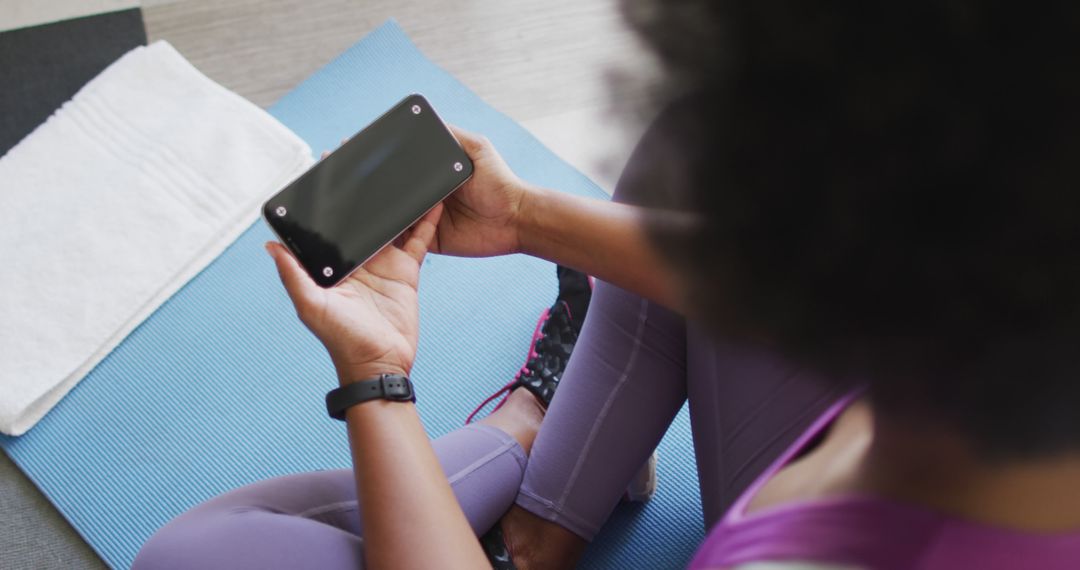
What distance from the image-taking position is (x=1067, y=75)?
297mm

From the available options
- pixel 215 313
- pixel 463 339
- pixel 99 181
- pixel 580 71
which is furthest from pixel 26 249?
pixel 580 71

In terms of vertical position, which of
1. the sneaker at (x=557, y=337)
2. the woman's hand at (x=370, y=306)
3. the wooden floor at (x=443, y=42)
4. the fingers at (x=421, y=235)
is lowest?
the sneaker at (x=557, y=337)

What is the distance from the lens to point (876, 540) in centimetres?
49

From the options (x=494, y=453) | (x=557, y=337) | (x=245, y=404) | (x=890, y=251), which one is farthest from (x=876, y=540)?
(x=245, y=404)

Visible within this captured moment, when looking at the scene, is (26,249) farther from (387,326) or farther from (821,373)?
(821,373)

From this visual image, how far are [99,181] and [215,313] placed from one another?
0.88 ft

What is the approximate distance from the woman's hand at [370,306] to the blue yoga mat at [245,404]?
12.7 inches

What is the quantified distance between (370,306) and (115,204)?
0.61m

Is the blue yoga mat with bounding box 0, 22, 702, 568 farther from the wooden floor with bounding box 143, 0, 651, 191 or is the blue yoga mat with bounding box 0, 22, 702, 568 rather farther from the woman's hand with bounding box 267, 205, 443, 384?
the woman's hand with bounding box 267, 205, 443, 384

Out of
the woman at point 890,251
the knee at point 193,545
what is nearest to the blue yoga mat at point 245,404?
the knee at point 193,545

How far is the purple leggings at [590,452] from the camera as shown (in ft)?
2.56

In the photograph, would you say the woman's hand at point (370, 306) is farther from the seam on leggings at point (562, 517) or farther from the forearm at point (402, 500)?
the seam on leggings at point (562, 517)

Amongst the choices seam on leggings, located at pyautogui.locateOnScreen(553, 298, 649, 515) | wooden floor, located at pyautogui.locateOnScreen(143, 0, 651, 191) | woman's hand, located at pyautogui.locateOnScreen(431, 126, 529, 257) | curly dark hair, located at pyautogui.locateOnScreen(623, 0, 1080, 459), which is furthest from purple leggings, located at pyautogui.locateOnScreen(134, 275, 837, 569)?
wooden floor, located at pyautogui.locateOnScreen(143, 0, 651, 191)

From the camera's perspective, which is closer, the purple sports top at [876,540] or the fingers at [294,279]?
the purple sports top at [876,540]
